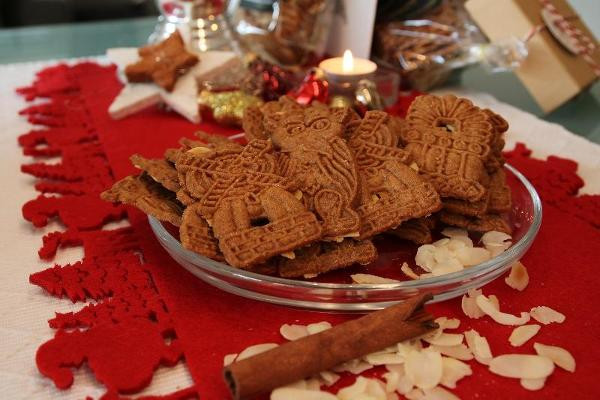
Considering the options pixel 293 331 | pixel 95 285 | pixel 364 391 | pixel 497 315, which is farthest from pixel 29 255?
pixel 497 315

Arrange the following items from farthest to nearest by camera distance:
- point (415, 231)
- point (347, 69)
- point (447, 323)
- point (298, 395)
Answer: point (347, 69)
point (415, 231)
point (447, 323)
point (298, 395)

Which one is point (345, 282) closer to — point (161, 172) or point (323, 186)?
point (323, 186)

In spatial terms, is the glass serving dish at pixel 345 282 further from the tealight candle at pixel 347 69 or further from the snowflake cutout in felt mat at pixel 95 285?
the tealight candle at pixel 347 69

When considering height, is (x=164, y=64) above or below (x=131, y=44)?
above

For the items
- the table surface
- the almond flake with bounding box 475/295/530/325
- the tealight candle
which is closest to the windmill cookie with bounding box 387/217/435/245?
the almond flake with bounding box 475/295/530/325

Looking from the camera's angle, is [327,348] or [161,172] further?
[161,172]

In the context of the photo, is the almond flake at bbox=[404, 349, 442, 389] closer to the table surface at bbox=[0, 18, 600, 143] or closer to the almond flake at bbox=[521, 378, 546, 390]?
the almond flake at bbox=[521, 378, 546, 390]
